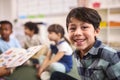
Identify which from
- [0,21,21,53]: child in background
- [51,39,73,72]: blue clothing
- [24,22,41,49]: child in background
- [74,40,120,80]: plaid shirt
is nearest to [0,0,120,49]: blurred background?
[24,22,41,49]: child in background

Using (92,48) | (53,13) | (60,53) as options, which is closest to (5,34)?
(60,53)

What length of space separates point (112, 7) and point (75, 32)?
7.66ft

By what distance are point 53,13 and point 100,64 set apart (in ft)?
9.26

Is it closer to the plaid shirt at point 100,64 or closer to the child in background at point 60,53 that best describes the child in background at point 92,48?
the plaid shirt at point 100,64

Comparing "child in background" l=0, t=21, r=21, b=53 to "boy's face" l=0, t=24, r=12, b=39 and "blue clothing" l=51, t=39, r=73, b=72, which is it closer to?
"boy's face" l=0, t=24, r=12, b=39

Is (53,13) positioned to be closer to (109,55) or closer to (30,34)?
(30,34)

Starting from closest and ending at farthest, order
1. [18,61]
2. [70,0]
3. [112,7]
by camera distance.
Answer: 1. [18,61]
2. [112,7]
3. [70,0]

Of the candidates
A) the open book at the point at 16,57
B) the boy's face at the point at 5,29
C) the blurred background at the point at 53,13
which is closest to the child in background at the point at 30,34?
the blurred background at the point at 53,13

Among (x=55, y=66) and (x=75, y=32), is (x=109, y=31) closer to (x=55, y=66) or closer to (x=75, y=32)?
(x=55, y=66)

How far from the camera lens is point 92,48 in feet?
2.82

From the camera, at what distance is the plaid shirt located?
0.78 m

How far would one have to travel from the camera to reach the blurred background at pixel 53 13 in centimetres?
304

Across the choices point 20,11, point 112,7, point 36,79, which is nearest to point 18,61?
point 36,79

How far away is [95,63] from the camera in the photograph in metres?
0.83
